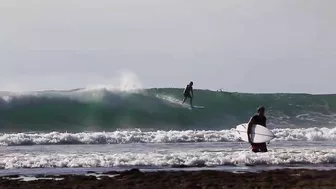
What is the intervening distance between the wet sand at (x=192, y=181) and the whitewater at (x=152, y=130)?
194cm

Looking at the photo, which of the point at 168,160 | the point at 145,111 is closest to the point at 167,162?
the point at 168,160

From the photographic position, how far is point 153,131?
31.0m

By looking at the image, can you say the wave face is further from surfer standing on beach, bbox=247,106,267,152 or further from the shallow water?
surfer standing on beach, bbox=247,106,267,152

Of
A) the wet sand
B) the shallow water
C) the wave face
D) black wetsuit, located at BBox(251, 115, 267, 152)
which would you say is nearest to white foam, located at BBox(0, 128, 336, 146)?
the wave face

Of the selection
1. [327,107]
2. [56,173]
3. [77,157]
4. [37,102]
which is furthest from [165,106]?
[56,173]

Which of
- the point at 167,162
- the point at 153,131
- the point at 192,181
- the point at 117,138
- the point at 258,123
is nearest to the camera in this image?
the point at 192,181

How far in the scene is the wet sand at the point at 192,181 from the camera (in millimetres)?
12211

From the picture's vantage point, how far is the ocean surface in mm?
16500

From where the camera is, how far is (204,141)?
25359 millimetres

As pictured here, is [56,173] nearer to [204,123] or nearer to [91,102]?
[204,123]

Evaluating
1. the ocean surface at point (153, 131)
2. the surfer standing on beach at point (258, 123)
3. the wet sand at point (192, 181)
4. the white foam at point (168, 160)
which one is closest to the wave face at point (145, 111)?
the ocean surface at point (153, 131)

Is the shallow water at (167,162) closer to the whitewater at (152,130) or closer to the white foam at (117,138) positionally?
the whitewater at (152,130)

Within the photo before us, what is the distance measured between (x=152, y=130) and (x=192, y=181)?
62.6ft

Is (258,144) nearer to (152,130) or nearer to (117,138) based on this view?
(117,138)
